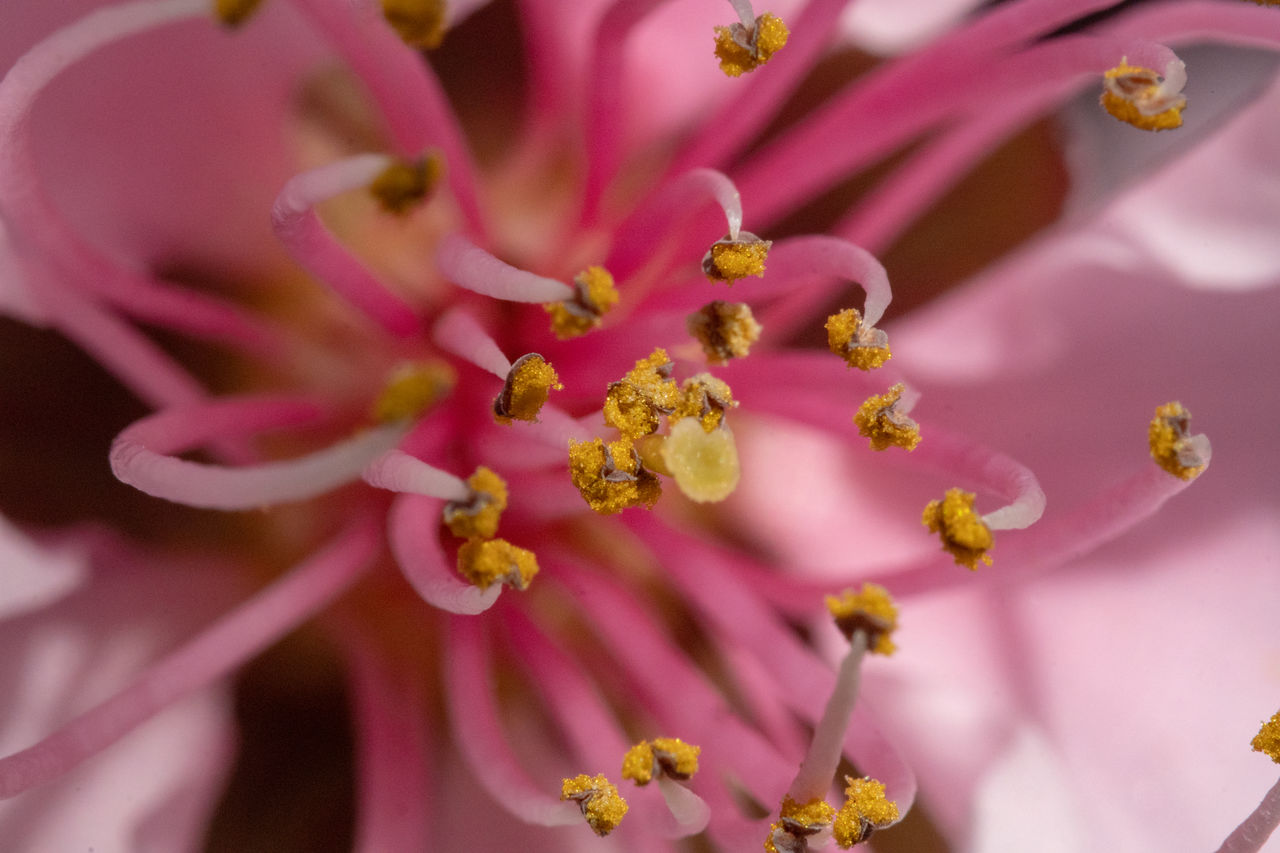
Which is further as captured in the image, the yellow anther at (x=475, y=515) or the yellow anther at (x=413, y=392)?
the yellow anther at (x=413, y=392)

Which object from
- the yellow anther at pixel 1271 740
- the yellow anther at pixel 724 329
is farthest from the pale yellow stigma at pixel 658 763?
the yellow anther at pixel 1271 740

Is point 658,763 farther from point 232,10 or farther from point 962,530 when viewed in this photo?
point 232,10

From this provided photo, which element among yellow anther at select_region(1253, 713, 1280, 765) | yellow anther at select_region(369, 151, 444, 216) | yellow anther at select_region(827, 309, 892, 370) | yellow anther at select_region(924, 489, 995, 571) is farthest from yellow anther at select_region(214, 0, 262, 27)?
yellow anther at select_region(1253, 713, 1280, 765)

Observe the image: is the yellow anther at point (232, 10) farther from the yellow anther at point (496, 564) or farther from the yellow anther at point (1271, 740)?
the yellow anther at point (1271, 740)

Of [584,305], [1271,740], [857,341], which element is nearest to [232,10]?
[584,305]

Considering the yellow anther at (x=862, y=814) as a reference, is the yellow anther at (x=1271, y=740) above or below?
below
